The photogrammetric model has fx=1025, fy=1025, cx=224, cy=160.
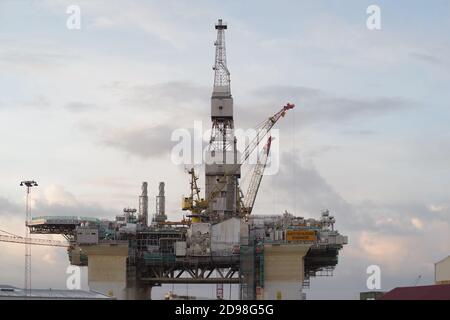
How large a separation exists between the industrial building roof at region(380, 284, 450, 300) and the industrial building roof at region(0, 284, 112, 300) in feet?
146

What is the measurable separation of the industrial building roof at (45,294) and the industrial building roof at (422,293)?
1755 inches

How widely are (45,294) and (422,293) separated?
52.5m

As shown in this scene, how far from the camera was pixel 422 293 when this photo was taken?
140m

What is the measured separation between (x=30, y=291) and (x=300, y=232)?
79.0 metres

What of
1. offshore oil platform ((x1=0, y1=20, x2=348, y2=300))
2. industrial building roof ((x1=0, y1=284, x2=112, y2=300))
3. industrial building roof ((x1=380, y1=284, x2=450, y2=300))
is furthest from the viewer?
offshore oil platform ((x1=0, y1=20, x2=348, y2=300))

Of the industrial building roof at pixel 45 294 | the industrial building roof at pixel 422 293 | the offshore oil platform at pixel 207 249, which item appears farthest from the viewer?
the offshore oil platform at pixel 207 249

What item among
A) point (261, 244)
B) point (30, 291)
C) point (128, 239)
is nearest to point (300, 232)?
point (261, 244)

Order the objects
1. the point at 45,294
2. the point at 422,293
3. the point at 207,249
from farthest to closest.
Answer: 1. the point at 207,249
2. the point at 422,293
3. the point at 45,294

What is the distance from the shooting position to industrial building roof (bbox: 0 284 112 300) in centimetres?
11116

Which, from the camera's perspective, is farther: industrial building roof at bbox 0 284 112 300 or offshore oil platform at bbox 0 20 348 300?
offshore oil platform at bbox 0 20 348 300

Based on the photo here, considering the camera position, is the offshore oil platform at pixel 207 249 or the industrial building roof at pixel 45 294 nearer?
the industrial building roof at pixel 45 294

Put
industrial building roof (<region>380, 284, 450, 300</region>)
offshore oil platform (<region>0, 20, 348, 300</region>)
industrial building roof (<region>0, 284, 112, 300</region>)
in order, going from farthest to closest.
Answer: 1. offshore oil platform (<region>0, 20, 348, 300</region>)
2. industrial building roof (<region>380, 284, 450, 300</region>)
3. industrial building roof (<region>0, 284, 112, 300</region>)

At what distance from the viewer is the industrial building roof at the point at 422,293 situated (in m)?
135
